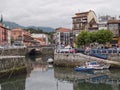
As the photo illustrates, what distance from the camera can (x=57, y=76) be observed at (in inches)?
2131

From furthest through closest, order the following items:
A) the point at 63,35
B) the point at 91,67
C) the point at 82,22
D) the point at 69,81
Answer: the point at 63,35 → the point at 82,22 → the point at 91,67 → the point at 69,81

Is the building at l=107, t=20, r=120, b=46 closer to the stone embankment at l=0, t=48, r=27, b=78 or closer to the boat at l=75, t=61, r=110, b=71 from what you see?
the boat at l=75, t=61, r=110, b=71

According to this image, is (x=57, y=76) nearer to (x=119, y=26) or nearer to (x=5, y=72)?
(x=5, y=72)

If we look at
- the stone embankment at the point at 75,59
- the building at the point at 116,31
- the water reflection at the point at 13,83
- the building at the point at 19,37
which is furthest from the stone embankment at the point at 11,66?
the building at the point at 19,37

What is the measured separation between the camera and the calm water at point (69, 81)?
4288 cm

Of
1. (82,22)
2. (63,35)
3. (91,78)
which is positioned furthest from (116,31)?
(63,35)

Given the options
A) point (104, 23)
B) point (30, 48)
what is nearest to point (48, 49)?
point (30, 48)

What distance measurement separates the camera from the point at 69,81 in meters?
48.5

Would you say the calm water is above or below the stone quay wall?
below

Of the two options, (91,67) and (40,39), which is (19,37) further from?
(91,67)

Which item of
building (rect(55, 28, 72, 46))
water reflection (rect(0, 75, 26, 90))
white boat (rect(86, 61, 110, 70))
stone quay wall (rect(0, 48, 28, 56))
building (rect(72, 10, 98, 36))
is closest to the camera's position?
water reflection (rect(0, 75, 26, 90))

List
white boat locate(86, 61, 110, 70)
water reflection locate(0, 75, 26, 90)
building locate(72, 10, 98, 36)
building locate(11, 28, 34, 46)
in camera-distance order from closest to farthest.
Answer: water reflection locate(0, 75, 26, 90) → white boat locate(86, 61, 110, 70) → building locate(72, 10, 98, 36) → building locate(11, 28, 34, 46)

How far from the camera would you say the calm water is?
A: 4288cm

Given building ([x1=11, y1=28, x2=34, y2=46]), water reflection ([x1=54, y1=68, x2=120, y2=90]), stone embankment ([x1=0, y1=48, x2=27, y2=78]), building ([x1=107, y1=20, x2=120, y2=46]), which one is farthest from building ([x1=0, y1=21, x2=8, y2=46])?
stone embankment ([x1=0, y1=48, x2=27, y2=78])
